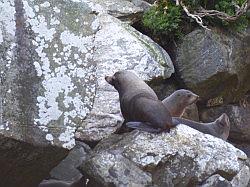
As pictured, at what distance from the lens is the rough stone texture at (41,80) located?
3820 mm

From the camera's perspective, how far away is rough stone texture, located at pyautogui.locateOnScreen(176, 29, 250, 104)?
6.96 meters

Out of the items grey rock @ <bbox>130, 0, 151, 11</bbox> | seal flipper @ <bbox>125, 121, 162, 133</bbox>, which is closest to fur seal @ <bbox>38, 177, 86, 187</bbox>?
seal flipper @ <bbox>125, 121, 162, 133</bbox>

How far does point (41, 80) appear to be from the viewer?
3.93 meters

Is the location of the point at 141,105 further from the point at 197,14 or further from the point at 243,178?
the point at 197,14

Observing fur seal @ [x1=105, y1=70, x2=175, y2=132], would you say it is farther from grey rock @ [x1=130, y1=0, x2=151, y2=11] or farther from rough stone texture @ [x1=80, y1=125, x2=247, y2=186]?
grey rock @ [x1=130, y1=0, x2=151, y2=11]

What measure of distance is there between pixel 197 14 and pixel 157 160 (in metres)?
3.33

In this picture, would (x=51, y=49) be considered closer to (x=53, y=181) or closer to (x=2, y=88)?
(x=2, y=88)

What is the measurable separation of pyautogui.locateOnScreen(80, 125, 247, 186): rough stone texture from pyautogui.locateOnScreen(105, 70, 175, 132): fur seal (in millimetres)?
111

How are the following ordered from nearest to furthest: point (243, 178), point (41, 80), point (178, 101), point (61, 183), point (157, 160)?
point (41, 80)
point (157, 160)
point (61, 183)
point (243, 178)
point (178, 101)

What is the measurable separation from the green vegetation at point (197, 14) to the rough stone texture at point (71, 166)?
2324 mm

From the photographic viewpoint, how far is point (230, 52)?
277 inches

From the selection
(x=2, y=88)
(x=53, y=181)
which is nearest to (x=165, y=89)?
(x=53, y=181)

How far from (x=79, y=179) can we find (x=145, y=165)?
75 cm

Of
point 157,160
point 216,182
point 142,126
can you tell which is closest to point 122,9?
point 142,126
